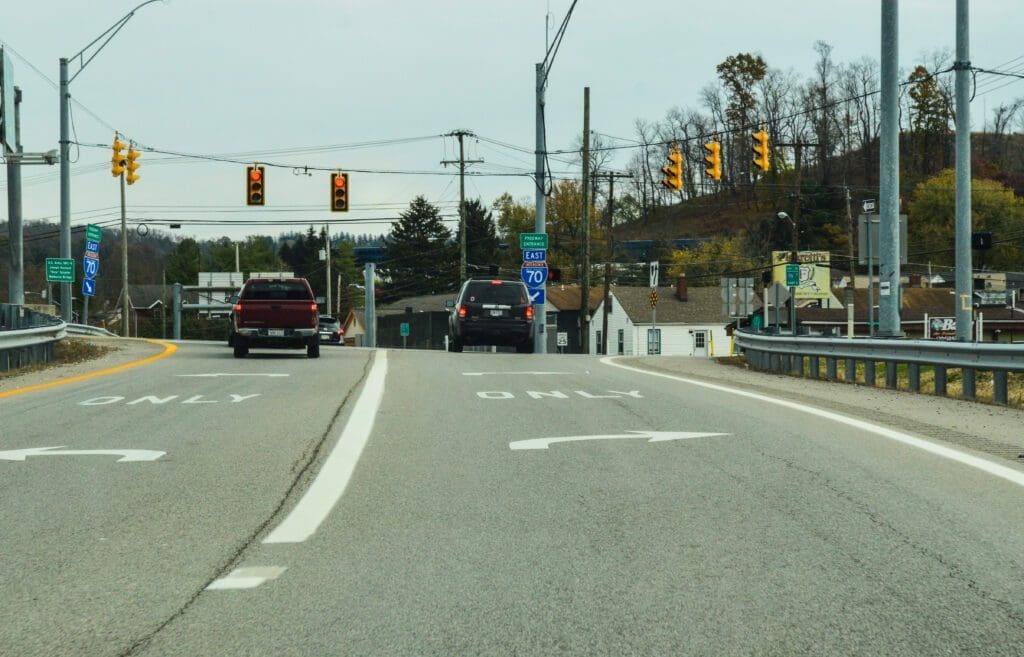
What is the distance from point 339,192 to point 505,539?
1365 inches

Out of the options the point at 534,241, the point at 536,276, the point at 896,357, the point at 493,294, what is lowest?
the point at 896,357

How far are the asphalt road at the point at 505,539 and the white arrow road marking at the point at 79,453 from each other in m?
0.13

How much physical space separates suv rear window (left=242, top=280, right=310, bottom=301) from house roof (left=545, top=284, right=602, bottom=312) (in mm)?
66455

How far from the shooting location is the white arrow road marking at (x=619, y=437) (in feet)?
33.0

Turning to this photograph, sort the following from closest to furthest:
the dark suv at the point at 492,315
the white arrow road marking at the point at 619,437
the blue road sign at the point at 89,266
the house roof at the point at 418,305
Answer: the white arrow road marking at the point at 619,437, the dark suv at the point at 492,315, the blue road sign at the point at 89,266, the house roof at the point at 418,305

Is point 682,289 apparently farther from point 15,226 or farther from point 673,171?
point 15,226

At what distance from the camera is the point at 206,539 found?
6.30 m

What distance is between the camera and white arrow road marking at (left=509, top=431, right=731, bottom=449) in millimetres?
10047

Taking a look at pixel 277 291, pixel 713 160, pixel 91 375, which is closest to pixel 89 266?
pixel 277 291

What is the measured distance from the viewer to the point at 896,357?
17125mm

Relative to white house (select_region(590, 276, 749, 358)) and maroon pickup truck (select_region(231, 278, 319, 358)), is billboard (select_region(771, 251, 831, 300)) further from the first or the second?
maroon pickup truck (select_region(231, 278, 319, 358))

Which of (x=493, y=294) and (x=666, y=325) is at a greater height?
(x=493, y=294)

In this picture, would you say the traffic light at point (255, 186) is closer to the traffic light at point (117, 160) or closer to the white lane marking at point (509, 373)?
the traffic light at point (117, 160)

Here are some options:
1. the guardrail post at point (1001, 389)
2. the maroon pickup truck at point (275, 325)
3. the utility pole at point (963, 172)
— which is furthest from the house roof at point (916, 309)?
the guardrail post at point (1001, 389)
